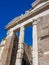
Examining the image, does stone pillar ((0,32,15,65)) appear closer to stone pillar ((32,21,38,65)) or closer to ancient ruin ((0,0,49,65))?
ancient ruin ((0,0,49,65))

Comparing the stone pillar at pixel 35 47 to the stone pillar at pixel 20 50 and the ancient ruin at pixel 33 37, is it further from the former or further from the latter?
the stone pillar at pixel 20 50

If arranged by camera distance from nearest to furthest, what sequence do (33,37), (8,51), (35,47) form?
(35,47) < (33,37) < (8,51)

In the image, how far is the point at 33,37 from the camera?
32.1 ft

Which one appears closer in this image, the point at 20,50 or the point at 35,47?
the point at 35,47

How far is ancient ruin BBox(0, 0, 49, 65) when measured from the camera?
896 centimetres

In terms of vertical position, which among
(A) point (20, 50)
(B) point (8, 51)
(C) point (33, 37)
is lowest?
(A) point (20, 50)

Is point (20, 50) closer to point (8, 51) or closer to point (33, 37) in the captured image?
point (33, 37)

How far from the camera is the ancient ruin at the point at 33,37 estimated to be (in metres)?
8.96

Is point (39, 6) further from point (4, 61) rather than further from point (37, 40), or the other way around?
point (4, 61)

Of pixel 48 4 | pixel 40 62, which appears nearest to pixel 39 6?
pixel 48 4

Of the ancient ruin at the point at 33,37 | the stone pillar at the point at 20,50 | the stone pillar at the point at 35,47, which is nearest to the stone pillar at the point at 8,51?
the ancient ruin at the point at 33,37

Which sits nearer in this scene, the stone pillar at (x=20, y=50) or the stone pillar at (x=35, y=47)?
the stone pillar at (x=35, y=47)

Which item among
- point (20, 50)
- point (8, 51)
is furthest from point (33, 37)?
point (8, 51)

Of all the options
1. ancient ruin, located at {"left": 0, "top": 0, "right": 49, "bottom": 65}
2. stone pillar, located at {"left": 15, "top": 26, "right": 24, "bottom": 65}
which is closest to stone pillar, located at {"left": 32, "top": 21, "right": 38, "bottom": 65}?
ancient ruin, located at {"left": 0, "top": 0, "right": 49, "bottom": 65}
